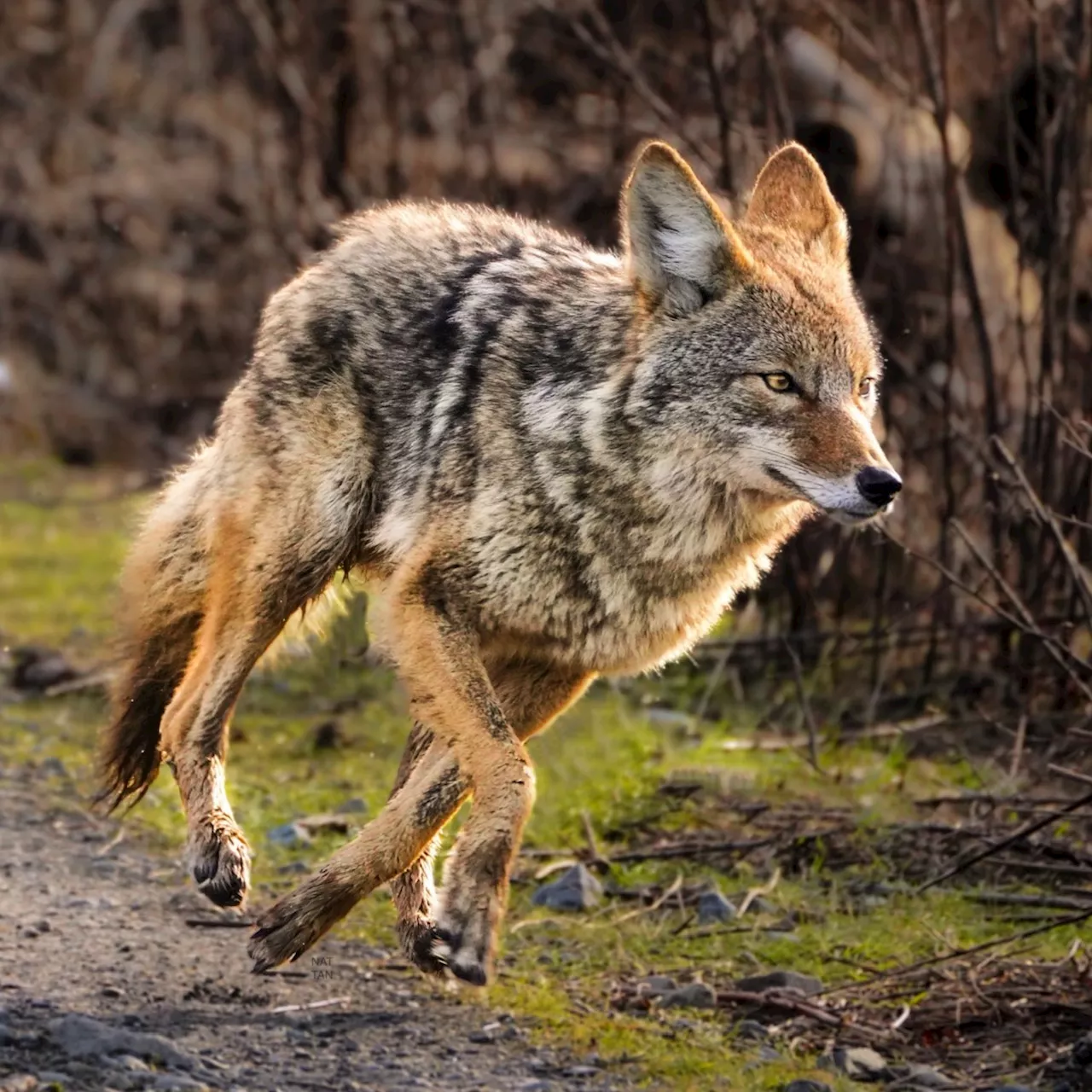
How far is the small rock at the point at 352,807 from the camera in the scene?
21.4 feet

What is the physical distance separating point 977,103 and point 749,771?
322cm

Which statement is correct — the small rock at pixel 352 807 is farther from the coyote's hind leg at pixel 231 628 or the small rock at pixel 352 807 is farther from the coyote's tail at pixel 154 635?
the coyote's hind leg at pixel 231 628

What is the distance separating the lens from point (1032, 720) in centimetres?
678

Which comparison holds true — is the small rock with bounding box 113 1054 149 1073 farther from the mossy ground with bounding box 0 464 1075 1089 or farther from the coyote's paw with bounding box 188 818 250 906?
the mossy ground with bounding box 0 464 1075 1089

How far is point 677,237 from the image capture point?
4898mm

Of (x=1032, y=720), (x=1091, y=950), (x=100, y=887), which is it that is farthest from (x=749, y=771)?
(x=100, y=887)

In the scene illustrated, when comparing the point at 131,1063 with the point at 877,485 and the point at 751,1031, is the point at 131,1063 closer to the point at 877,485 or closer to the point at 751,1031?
the point at 751,1031

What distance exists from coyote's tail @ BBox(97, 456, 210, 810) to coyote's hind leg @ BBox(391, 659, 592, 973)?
83cm

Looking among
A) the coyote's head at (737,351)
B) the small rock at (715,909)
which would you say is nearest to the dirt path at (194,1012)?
the small rock at (715,909)

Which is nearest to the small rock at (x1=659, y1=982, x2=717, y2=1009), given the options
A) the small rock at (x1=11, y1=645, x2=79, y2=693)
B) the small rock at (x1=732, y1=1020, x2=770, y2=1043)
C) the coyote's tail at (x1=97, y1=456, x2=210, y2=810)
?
the small rock at (x1=732, y1=1020, x2=770, y2=1043)

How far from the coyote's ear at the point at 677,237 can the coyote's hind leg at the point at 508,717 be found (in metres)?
1.05

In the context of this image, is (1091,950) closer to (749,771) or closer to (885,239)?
(749,771)

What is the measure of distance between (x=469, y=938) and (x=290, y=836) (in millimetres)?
1966

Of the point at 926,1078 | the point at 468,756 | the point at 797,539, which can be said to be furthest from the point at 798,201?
the point at 797,539
